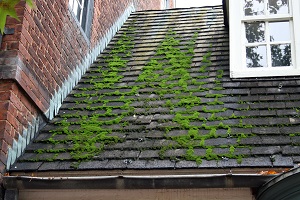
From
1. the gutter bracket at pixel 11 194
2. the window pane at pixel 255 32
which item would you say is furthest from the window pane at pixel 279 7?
the gutter bracket at pixel 11 194

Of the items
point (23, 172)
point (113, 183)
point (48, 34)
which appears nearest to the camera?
point (113, 183)

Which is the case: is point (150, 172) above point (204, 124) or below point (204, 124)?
below

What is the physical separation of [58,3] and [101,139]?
223 cm

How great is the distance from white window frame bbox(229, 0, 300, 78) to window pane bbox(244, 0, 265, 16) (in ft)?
0.25

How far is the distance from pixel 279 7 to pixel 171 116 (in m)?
2.49

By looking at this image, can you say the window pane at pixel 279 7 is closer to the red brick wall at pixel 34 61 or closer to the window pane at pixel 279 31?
the window pane at pixel 279 31

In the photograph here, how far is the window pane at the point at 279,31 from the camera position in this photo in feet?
20.8

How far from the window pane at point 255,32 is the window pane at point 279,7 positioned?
0.27m

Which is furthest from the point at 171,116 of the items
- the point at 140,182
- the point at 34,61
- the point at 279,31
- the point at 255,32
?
the point at 279,31

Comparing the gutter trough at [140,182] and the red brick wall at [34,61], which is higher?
the red brick wall at [34,61]

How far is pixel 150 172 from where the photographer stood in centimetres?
461

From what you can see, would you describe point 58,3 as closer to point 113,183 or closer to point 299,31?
point 113,183

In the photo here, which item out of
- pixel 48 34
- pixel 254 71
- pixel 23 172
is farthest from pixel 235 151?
pixel 48 34

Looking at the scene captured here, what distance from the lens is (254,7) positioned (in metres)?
6.68
